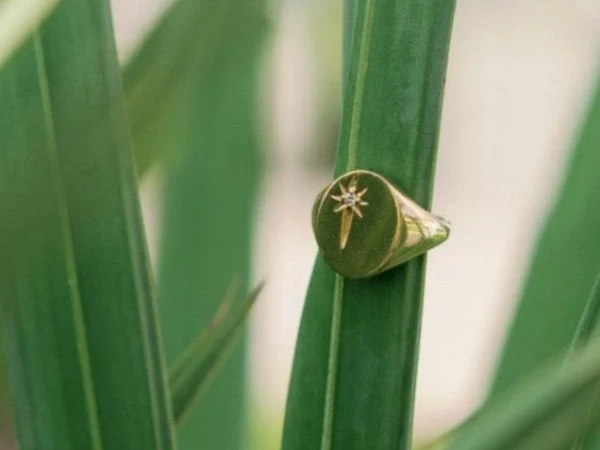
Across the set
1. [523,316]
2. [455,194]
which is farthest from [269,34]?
[455,194]

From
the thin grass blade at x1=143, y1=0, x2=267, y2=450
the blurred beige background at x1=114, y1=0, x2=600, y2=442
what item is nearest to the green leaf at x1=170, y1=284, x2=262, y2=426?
the thin grass blade at x1=143, y1=0, x2=267, y2=450

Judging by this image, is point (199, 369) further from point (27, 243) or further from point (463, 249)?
point (463, 249)

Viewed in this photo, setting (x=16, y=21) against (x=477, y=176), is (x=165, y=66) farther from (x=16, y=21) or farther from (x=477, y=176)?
(x=477, y=176)

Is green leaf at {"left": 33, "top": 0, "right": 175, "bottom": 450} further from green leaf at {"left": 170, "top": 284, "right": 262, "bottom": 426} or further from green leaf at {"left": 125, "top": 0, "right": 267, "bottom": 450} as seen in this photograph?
green leaf at {"left": 125, "top": 0, "right": 267, "bottom": 450}

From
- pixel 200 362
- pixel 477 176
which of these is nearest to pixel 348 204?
pixel 200 362

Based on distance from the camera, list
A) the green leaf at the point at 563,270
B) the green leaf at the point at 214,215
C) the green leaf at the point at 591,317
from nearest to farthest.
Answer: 1. the green leaf at the point at 591,317
2. the green leaf at the point at 563,270
3. the green leaf at the point at 214,215

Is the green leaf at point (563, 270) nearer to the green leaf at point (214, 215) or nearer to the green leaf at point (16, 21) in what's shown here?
the green leaf at point (214, 215)

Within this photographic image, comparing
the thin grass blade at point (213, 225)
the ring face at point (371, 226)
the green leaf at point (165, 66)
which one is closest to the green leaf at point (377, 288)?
the ring face at point (371, 226)
